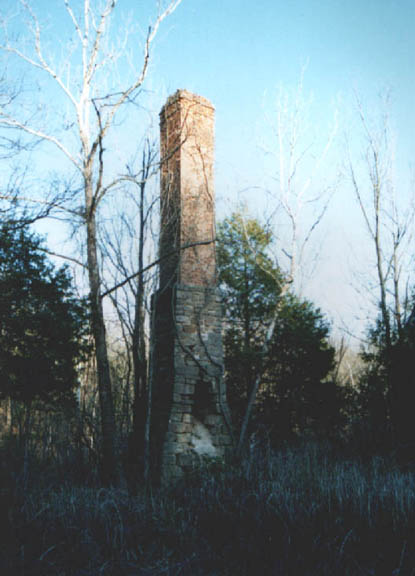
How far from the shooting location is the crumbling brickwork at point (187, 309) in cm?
963

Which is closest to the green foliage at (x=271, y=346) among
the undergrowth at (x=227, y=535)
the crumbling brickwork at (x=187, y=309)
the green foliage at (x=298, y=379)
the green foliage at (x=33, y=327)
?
the green foliage at (x=298, y=379)

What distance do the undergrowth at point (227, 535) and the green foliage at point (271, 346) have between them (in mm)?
7494

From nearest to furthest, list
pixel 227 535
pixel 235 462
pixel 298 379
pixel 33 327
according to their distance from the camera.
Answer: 1. pixel 227 535
2. pixel 33 327
3. pixel 235 462
4. pixel 298 379

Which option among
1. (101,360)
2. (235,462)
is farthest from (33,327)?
(235,462)

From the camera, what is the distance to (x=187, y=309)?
33.5 feet

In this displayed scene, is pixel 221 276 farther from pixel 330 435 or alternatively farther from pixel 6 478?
pixel 6 478

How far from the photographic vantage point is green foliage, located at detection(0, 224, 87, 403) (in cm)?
887

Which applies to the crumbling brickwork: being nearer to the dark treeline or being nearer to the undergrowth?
the dark treeline

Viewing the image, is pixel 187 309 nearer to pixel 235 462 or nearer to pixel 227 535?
pixel 235 462

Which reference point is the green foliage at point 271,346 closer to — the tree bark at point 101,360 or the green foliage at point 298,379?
the green foliage at point 298,379

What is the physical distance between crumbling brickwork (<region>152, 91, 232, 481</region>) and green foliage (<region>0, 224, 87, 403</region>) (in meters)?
1.84

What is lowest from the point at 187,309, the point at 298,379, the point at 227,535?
the point at 227,535

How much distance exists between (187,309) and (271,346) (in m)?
5.14

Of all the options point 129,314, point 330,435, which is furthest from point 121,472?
point 330,435
